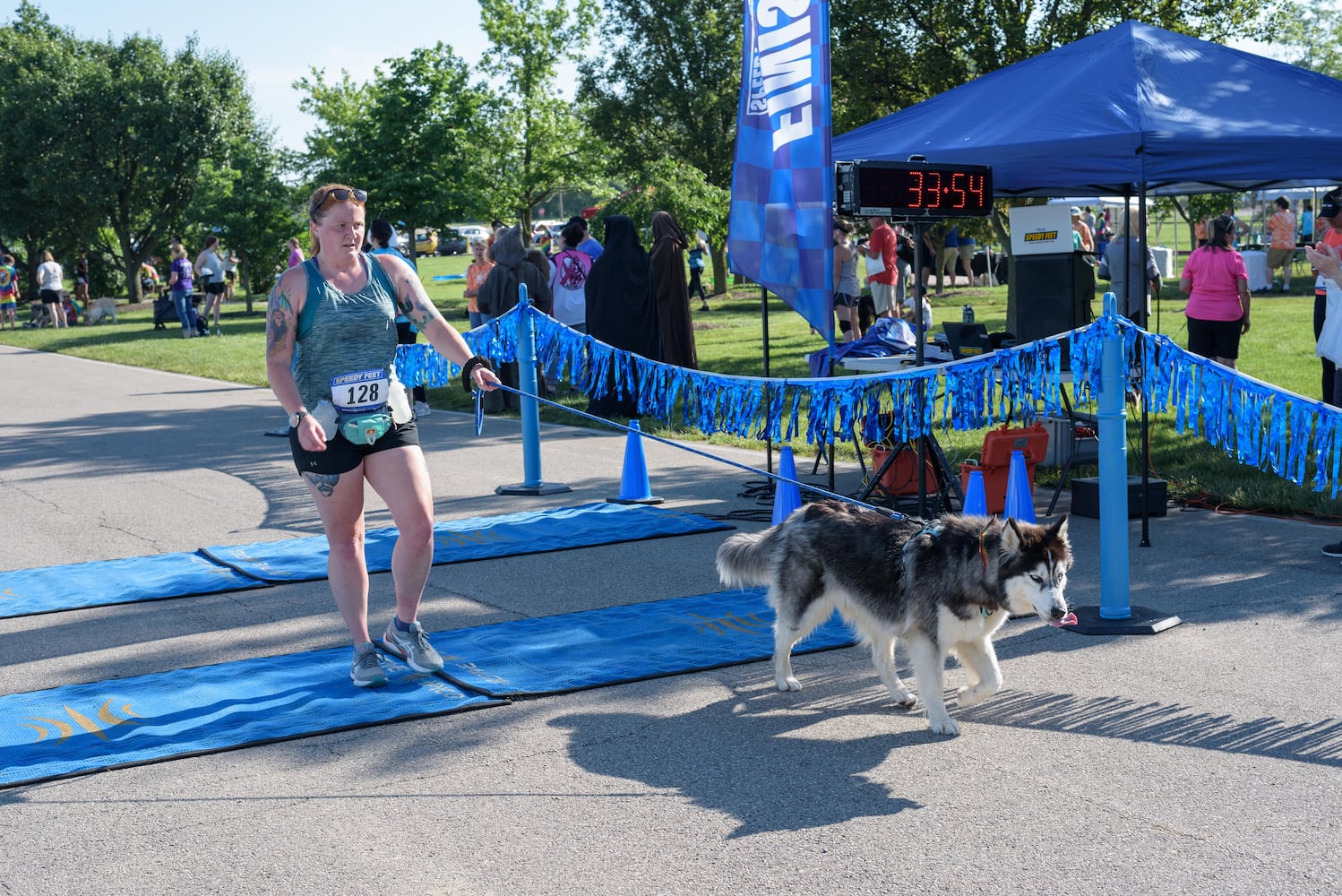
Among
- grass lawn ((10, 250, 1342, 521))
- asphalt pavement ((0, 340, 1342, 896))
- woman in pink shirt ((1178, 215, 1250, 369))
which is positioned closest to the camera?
asphalt pavement ((0, 340, 1342, 896))

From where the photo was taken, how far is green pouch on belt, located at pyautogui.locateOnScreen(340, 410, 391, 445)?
5473mm

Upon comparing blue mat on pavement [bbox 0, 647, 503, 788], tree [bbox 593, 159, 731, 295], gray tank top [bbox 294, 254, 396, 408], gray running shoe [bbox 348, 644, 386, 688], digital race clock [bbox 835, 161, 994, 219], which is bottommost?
blue mat on pavement [bbox 0, 647, 503, 788]

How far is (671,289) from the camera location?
53.9ft

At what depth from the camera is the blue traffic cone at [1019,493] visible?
806 cm

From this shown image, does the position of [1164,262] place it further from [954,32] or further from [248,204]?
[248,204]

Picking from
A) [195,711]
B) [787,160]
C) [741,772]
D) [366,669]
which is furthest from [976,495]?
[195,711]

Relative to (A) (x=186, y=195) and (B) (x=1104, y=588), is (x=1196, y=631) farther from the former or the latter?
(A) (x=186, y=195)

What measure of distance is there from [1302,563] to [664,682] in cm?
420

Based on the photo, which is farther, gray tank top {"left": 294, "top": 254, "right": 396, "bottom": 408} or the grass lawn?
the grass lawn

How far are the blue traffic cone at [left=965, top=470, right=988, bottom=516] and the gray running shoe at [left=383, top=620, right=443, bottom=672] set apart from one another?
3.68 metres

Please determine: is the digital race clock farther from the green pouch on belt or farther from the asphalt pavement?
the green pouch on belt

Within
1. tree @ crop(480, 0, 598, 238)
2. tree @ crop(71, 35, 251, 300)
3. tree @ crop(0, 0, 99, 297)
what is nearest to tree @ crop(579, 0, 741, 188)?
tree @ crop(480, 0, 598, 238)

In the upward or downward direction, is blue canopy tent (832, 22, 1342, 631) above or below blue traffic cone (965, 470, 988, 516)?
above

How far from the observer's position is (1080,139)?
896 cm
